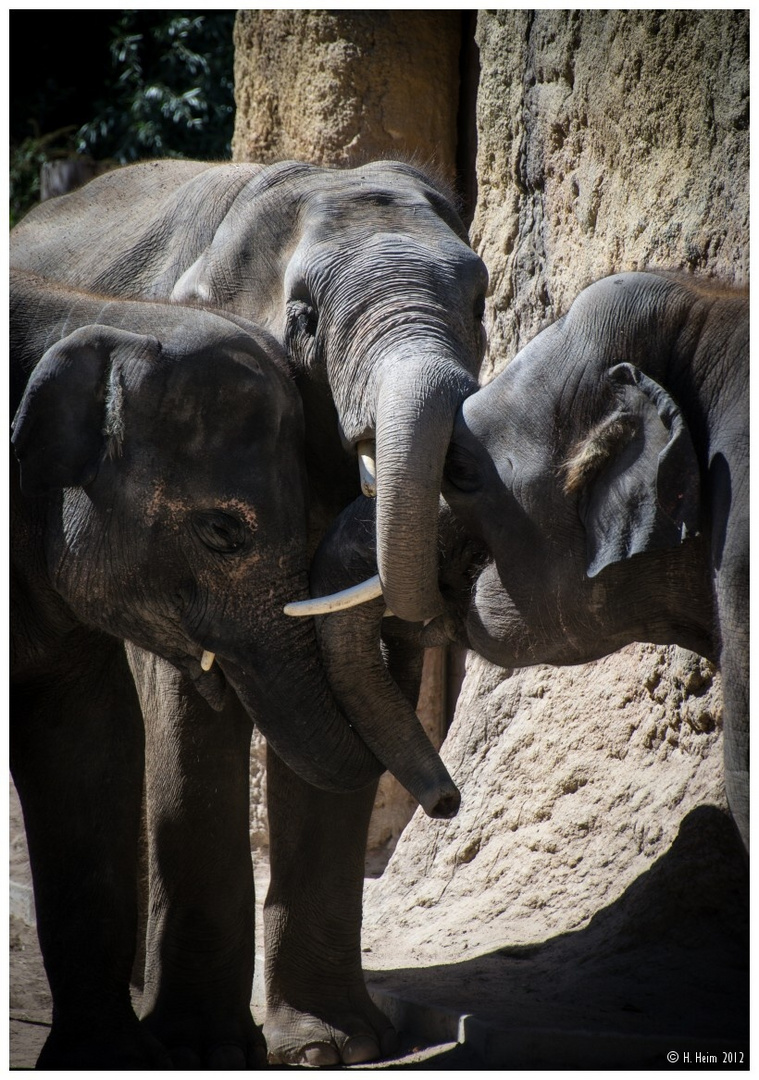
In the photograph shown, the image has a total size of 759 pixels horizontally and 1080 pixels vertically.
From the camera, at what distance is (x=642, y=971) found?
3.42 metres

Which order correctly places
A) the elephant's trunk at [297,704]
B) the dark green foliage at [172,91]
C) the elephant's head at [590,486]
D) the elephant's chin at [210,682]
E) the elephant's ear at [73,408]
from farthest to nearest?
1. the dark green foliage at [172,91]
2. the elephant's chin at [210,682]
3. the elephant's trunk at [297,704]
4. the elephant's ear at [73,408]
5. the elephant's head at [590,486]

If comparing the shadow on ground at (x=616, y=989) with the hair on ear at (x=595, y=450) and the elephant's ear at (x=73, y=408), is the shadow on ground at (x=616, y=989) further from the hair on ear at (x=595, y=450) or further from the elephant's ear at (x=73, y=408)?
the elephant's ear at (x=73, y=408)

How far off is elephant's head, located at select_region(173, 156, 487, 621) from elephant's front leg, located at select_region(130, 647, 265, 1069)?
0.77 m

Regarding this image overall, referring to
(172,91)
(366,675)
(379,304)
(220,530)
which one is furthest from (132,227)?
(172,91)

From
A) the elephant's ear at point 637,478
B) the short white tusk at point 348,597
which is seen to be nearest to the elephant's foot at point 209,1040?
the short white tusk at point 348,597

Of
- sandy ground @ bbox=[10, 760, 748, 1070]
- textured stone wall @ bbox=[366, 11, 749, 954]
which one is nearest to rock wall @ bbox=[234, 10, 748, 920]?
textured stone wall @ bbox=[366, 11, 749, 954]

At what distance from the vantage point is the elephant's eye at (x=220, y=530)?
2975 mm

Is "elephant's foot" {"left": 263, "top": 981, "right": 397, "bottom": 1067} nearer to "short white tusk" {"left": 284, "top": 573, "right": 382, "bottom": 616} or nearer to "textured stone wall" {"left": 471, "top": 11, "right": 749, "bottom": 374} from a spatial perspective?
"short white tusk" {"left": 284, "top": 573, "right": 382, "bottom": 616}

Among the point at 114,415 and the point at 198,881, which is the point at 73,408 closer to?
the point at 114,415

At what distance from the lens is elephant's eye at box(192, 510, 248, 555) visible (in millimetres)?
2975

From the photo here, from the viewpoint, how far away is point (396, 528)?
2793 millimetres

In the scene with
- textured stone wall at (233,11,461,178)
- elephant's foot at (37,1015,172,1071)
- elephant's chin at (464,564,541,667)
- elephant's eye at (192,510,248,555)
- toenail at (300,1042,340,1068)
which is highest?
textured stone wall at (233,11,461,178)

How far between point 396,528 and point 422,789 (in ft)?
1.96

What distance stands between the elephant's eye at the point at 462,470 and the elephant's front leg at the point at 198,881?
0.89 metres
